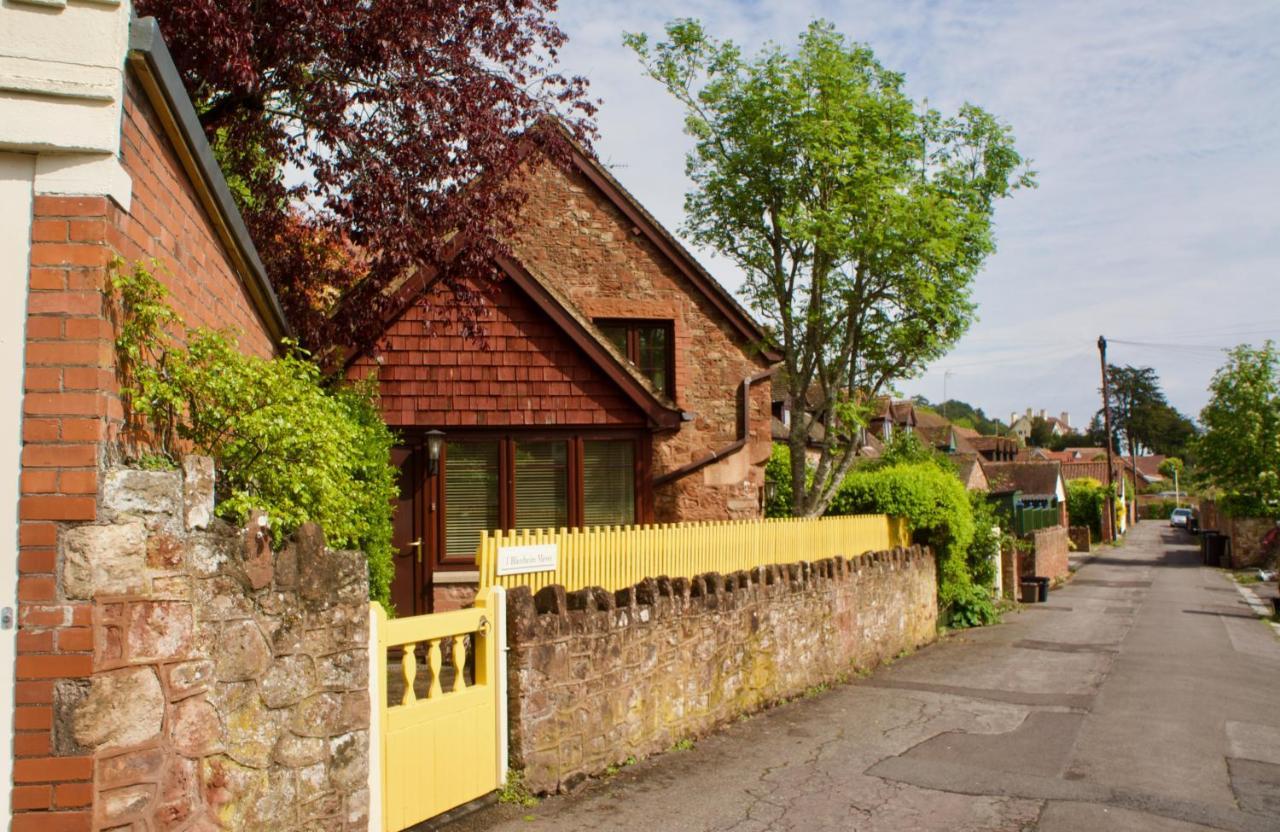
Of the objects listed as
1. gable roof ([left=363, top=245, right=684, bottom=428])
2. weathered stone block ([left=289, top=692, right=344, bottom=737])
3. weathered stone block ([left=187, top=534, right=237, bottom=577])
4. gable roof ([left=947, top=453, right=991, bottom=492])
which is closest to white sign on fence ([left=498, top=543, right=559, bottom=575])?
weathered stone block ([left=289, top=692, right=344, bottom=737])

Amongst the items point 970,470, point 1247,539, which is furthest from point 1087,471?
point 970,470

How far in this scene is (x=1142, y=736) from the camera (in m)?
10.5

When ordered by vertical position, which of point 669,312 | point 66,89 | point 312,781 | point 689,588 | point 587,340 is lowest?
point 312,781

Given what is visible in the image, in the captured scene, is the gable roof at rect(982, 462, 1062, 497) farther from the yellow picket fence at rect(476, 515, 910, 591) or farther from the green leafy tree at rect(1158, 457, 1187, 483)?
the green leafy tree at rect(1158, 457, 1187, 483)

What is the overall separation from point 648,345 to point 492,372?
4.23 m

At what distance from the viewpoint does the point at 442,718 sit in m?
6.62

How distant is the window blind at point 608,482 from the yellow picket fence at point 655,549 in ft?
7.43

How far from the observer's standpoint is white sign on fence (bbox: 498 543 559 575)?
7.63 meters

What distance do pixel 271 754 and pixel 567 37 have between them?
904cm

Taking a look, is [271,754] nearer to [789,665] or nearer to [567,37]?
[789,665]

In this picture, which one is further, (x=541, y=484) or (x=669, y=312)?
(x=669, y=312)

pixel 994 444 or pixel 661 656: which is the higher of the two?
pixel 994 444

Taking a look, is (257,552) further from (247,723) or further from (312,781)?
(312,781)

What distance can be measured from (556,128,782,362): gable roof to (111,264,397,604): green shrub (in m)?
10.4
